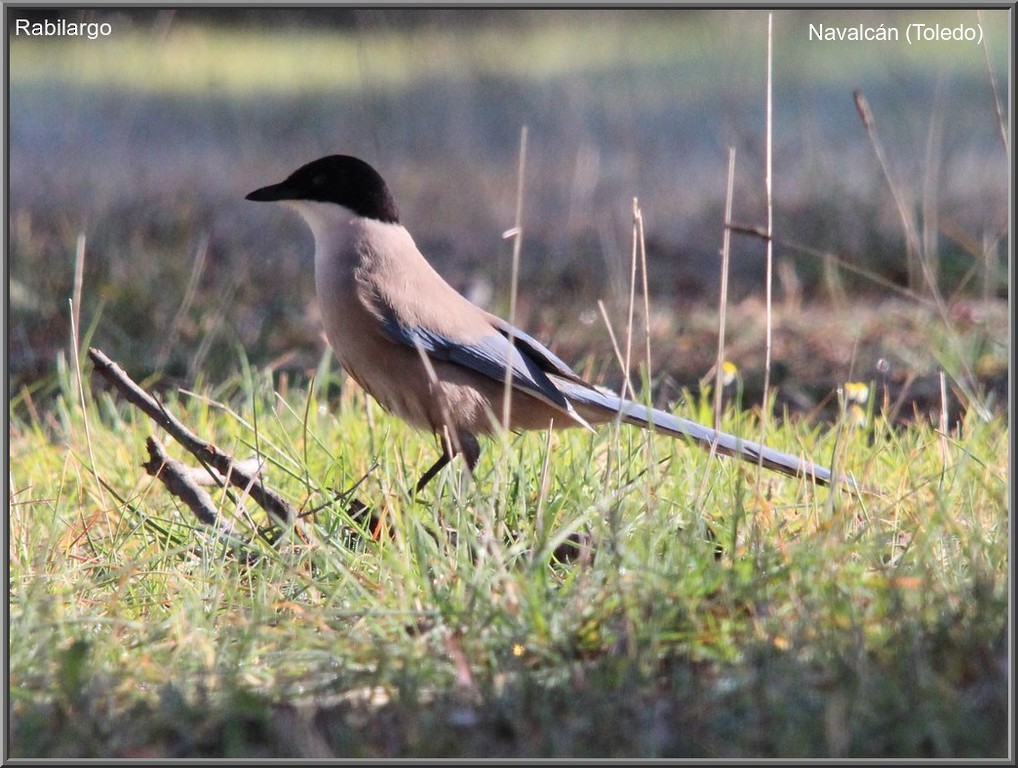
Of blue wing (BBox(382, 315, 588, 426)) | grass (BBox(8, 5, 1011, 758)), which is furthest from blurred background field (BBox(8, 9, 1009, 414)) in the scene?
blue wing (BBox(382, 315, 588, 426))

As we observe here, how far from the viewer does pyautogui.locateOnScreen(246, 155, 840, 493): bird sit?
391 centimetres

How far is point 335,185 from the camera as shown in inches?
161

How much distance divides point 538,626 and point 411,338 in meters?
1.46

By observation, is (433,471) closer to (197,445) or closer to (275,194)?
(197,445)

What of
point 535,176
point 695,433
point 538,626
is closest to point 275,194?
point 695,433

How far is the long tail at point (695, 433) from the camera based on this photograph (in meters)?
3.47

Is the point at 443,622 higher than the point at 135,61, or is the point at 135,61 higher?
the point at 135,61

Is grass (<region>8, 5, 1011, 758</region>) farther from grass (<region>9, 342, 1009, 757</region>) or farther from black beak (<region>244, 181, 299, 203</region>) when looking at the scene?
black beak (<region>244, 181, 299, 203</region>)

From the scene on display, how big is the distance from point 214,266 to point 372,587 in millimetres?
4534

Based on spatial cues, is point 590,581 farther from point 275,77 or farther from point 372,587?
point 275,77

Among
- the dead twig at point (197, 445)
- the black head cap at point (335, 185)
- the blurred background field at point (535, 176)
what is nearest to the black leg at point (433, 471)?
the dead twig at point (197, 445)

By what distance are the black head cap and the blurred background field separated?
55 cm

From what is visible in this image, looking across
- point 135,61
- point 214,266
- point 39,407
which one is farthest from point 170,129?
point 39,407

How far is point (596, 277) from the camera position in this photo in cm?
687
